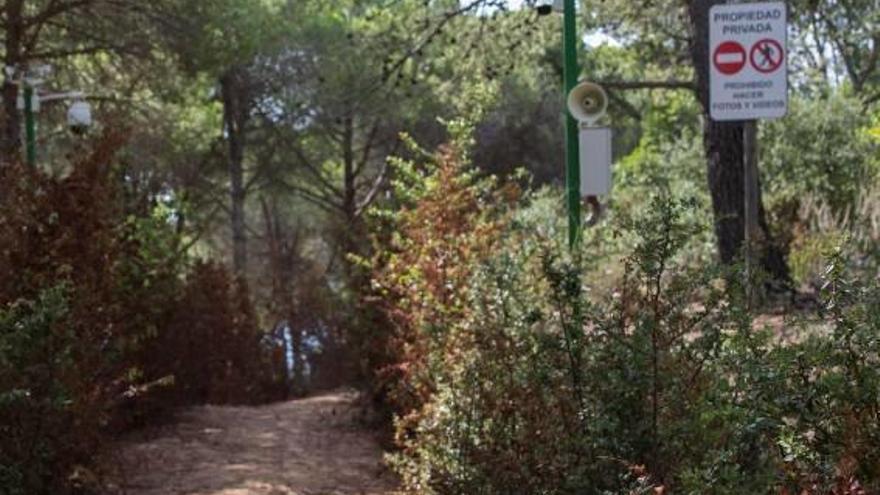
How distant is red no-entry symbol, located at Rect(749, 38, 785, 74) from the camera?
5.43 m

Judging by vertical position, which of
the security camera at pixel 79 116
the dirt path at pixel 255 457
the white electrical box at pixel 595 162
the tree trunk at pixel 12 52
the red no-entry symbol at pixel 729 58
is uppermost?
the tree trunk at pixel 12 52

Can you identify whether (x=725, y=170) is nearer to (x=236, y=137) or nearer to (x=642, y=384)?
(x=642, y=384)

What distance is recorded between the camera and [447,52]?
1407 cm

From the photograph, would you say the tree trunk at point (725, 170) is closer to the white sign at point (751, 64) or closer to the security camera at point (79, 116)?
the white sign at point (751, 64)

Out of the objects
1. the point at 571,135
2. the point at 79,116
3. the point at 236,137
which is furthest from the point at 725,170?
the point at 236,137

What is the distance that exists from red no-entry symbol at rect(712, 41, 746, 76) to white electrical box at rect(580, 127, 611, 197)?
2180 mm

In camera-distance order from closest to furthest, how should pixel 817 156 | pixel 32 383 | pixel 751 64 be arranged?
pixel 751 64, pixel 32 383, pixel 817 156

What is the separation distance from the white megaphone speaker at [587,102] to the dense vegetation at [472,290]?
0.78 m

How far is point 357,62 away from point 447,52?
6.39 meters

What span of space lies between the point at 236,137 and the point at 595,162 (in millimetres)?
18384

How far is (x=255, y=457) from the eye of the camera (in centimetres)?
901

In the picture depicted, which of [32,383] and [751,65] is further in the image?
[32,383]

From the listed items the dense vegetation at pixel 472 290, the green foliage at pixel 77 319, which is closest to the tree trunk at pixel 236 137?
the dense vegetation at pixel 472 290

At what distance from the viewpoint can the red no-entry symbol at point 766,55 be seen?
5430mm
